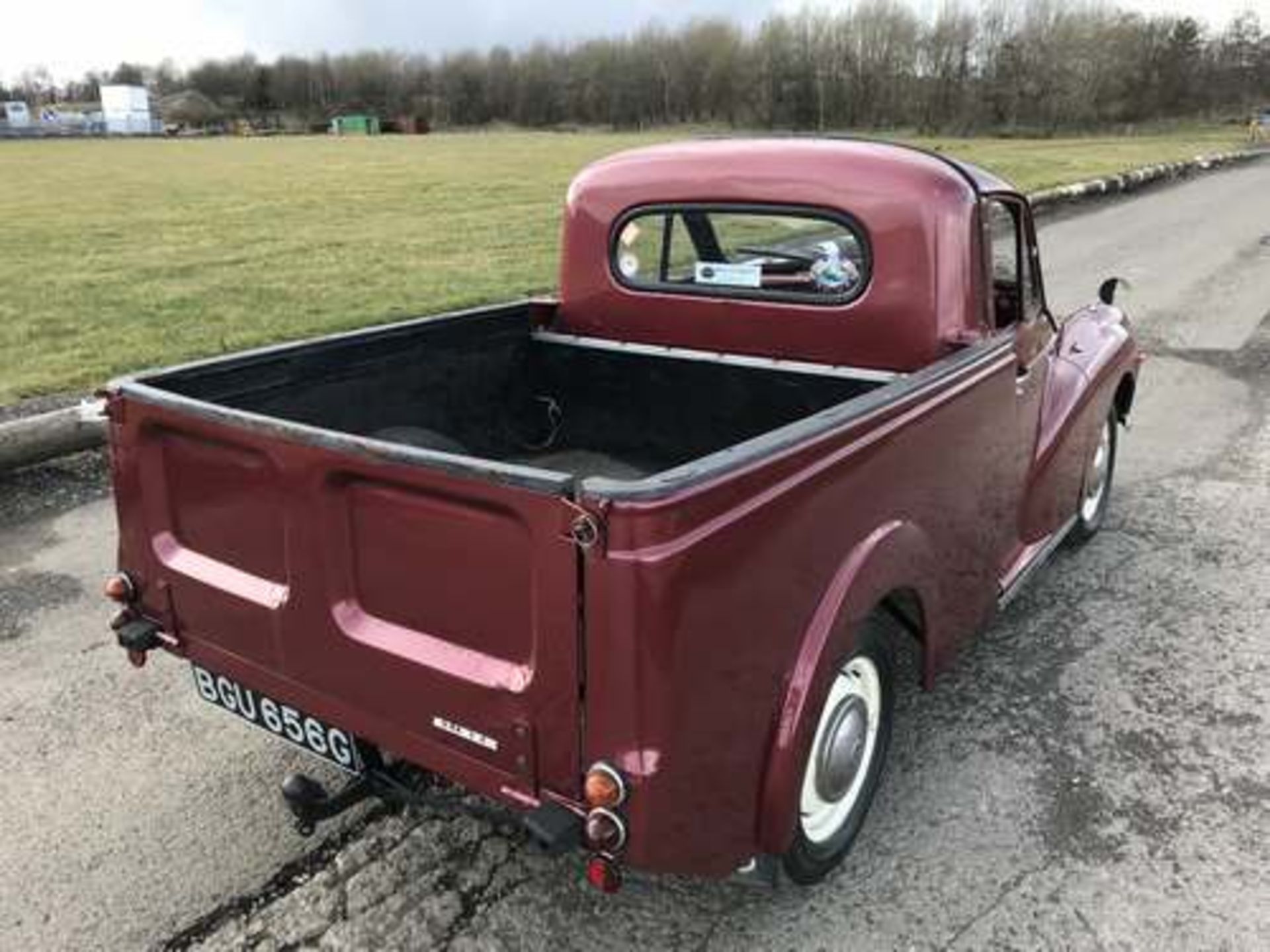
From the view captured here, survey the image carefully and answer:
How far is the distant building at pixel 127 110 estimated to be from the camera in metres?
97.4

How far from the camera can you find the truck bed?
10.7 ft

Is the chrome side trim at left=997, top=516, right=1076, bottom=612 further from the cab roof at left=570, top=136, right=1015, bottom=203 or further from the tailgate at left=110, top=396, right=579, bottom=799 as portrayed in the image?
the tailgate at left=110, top=396, right=579, bottom=799

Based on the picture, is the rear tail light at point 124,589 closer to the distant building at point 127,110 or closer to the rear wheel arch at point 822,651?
the rear wheel arch at point 822,651

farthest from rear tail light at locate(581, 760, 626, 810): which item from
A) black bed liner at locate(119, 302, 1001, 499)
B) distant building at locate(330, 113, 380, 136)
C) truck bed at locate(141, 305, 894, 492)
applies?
distant building at locate(330, 113, 380, 136)

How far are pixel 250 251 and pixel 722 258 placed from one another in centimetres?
1076

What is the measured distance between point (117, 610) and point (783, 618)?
117 inches

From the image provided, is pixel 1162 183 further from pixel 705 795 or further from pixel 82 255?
pixel 705 795

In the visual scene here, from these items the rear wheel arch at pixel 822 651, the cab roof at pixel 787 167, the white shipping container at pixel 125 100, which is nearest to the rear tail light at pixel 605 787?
the rear wheel arch at pixel 822 651

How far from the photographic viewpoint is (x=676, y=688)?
6.52 ft

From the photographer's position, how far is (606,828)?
2.04 m

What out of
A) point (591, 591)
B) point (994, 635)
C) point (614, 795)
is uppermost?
point (591, 591)

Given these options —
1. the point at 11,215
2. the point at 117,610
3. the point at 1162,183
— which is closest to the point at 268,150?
the point at 11,215

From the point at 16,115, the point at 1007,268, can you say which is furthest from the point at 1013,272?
the point at 16,115

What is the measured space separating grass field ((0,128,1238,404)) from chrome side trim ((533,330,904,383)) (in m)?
4.23
